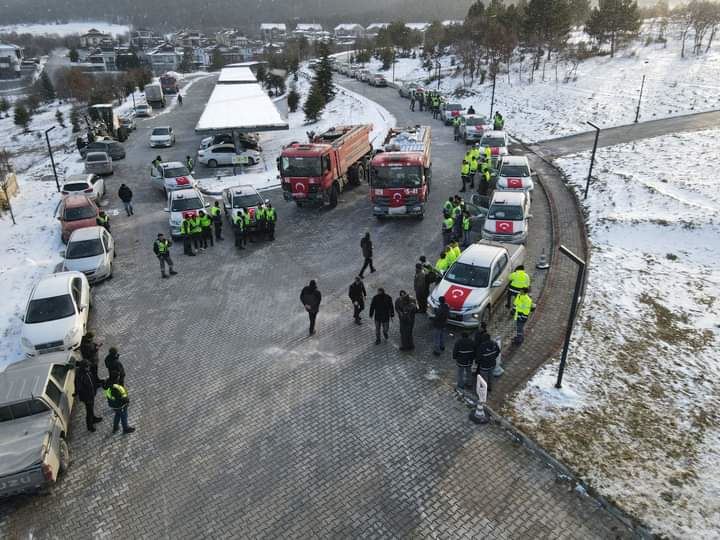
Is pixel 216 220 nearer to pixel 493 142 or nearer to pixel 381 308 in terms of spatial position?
pixel 381 308

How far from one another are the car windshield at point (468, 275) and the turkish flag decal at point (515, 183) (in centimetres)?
961

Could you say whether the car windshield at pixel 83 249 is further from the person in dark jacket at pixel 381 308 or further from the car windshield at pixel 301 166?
the person in dark jacket at pixel 381 308

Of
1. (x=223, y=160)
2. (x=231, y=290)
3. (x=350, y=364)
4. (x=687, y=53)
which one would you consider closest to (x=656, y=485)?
(x=350, y=364)

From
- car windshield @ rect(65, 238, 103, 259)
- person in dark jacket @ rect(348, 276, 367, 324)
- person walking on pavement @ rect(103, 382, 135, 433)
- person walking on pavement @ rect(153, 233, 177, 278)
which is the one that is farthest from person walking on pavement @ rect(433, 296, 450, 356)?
car windshield @ rect(65, 238, 103, 259)

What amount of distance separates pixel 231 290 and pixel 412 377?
702 cm

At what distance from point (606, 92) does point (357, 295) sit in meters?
34.2

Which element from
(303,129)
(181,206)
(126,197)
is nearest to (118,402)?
(181,206)

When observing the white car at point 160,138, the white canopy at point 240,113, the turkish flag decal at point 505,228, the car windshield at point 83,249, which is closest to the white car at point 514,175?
the turkish flag decal at point 505,228

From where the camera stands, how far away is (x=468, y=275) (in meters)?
13.0

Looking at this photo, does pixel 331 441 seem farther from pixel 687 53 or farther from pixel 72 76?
pixel 72 76

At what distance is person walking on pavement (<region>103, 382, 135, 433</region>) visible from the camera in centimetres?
932

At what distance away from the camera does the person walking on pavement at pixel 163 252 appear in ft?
52.7

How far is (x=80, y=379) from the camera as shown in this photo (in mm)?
9617

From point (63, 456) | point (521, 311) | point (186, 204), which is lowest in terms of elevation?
point (63, 456)
